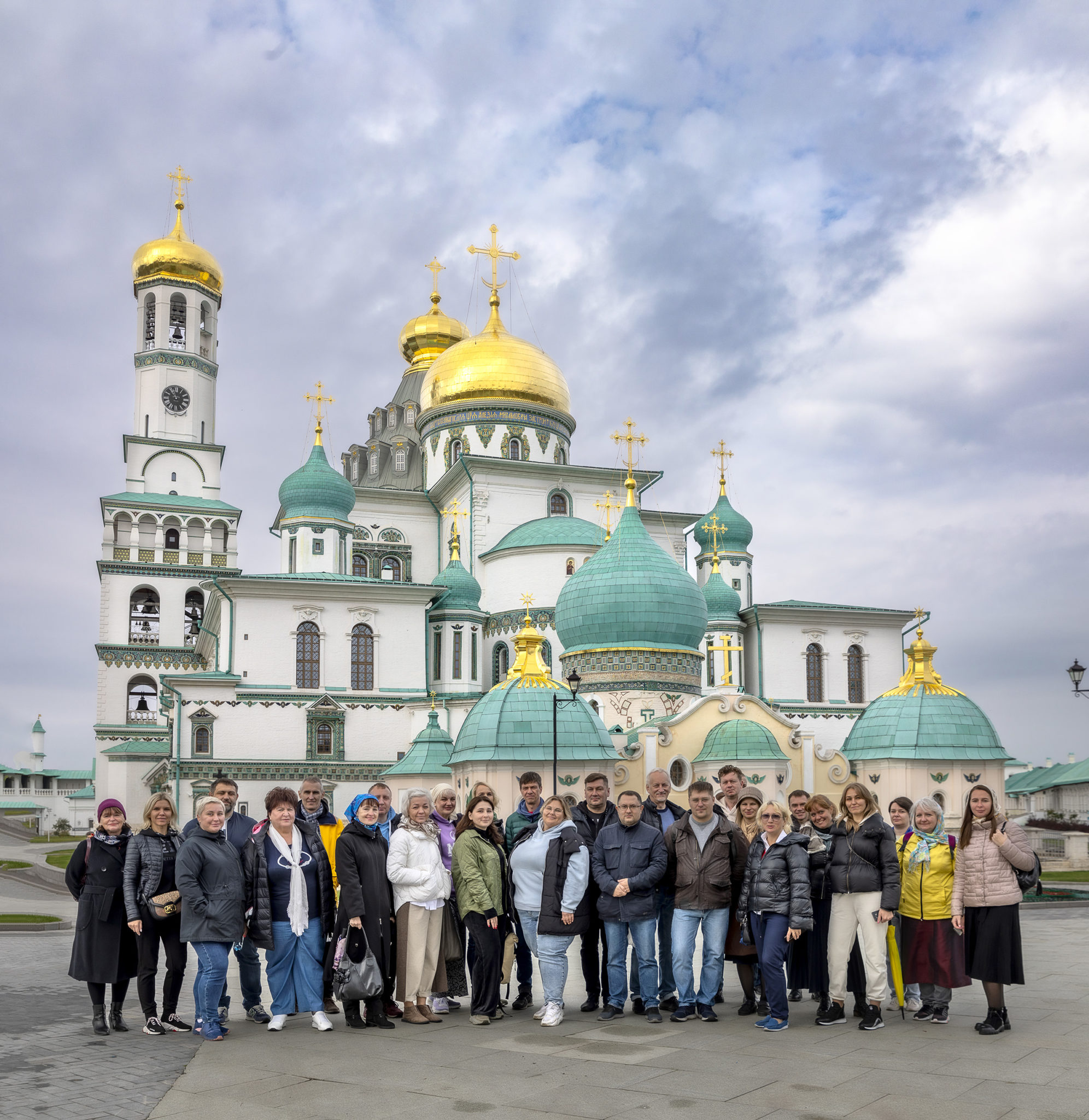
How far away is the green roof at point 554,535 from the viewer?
35.0 meters

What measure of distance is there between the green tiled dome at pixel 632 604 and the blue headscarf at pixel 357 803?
1669 cm

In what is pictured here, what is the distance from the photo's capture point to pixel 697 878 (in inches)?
327

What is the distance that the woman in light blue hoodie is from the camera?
8.19m

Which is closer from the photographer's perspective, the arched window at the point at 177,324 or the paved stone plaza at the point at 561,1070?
the paved stone plaza at the point at 561,1070

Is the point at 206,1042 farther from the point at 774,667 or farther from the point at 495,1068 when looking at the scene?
the point at 774,667

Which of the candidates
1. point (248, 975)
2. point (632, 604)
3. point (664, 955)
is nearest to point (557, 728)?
point (632, 604)

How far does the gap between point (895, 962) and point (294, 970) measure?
4151 millimetres

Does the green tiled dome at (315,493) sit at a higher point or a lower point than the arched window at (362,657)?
higher

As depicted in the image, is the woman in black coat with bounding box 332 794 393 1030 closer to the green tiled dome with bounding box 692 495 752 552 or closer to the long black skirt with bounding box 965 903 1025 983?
the long black skirt with bounding box 965 903 1025 983

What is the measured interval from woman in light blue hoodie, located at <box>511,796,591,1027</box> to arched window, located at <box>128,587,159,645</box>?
36.3 metres

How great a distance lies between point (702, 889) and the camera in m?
8.27

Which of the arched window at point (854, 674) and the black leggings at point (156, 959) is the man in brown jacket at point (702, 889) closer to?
the black leggings at point (156, 959)

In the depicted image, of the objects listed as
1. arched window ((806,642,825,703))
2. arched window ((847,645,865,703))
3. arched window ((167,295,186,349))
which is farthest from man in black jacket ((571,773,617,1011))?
arched window ((167,295,186,349))

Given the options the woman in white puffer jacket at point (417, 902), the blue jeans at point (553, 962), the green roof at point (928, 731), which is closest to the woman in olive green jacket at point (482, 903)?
the woman in white puffer jacket at point (417, 902)
